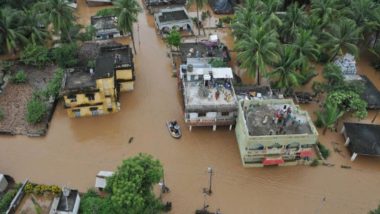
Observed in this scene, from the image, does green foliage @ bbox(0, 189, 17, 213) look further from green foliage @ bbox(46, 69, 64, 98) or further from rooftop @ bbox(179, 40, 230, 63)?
rooftop @ bbox(179, 40, 230, 63)

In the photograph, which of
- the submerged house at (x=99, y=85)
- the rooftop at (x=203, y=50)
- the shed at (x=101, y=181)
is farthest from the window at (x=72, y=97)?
the rooftop at (x=203, y=50)

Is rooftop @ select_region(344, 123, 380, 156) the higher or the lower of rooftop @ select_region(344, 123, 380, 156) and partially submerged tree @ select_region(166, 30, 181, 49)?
the lower

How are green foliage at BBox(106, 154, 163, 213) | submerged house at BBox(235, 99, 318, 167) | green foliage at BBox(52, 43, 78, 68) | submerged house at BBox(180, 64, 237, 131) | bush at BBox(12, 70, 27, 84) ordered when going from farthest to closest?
green foliage at BBox(52, 43, 78, 68) < bush at BBox(12, 70, 27, 84) < submerged house at BBox(180, 64, 237, 131) < submerged house at BBox(235, 99, 318, 167) < green foliage at BBox(106, 154, 163, 213)

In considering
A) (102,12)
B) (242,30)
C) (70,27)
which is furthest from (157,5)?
(242,30)

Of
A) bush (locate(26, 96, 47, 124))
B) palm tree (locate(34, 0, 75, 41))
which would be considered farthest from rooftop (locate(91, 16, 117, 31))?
bush (locate(26, 96, 47, 124))

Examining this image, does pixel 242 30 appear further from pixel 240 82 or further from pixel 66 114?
pixel 66 114

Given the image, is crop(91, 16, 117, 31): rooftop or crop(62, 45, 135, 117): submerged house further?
crop(91, 16, 117, 31): rooftop

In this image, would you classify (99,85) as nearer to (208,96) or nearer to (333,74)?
(208,96)
